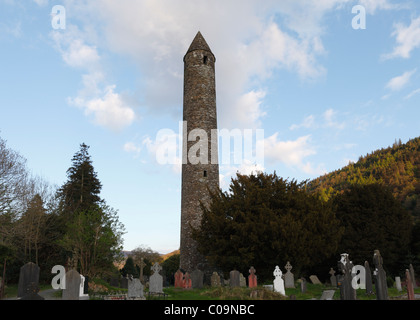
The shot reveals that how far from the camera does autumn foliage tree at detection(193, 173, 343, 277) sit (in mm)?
18391

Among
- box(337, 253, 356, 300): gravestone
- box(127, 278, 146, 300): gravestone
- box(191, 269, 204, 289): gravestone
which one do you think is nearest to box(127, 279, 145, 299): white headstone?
box(127, 278, 146, 300): gravestone

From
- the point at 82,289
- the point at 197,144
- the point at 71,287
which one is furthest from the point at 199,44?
the point at 71,287

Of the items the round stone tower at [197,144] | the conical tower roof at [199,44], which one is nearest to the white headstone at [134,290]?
the round stone tower at [197,144]

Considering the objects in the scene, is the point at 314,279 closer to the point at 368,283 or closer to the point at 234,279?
the point at 368,283

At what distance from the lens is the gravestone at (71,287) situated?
10305 millimetres

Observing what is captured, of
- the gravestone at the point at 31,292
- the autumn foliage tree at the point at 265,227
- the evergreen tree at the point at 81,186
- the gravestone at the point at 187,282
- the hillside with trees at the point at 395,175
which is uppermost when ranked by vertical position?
the hillside with trees at the point at 395,175

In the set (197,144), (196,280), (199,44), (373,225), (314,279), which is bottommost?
(314,279)

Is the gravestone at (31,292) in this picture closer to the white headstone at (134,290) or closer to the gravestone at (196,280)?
the white headstone at (134,290)

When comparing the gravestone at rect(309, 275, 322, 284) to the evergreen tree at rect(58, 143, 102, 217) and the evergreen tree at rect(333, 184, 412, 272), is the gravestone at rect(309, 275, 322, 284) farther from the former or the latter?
the evergreen tree at rect(58, 143, 102, 217)

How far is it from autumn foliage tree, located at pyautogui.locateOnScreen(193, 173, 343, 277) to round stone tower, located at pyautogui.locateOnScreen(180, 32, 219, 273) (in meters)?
4.16

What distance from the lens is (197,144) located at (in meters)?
27.0

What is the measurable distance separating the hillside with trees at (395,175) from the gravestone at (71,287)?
41091 millimetres

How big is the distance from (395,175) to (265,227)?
218 feet
